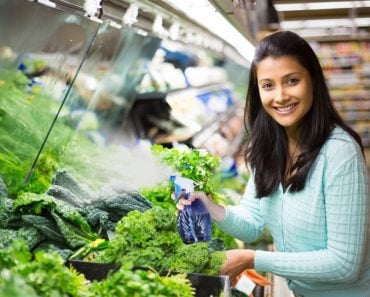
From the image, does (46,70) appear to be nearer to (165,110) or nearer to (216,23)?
(216,23)

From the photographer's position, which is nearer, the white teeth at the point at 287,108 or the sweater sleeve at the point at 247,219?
the white teeth at the point at 287,108

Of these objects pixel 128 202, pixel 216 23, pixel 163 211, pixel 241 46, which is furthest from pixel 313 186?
pixel 241 46

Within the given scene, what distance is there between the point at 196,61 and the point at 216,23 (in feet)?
9.27

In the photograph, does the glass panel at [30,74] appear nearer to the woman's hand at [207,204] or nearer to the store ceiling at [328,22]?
the woman's hand at [207,204]

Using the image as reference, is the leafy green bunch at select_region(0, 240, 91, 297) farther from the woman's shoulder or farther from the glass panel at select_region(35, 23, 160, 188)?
the glass panel at select_region(35, 23, 160, 188)

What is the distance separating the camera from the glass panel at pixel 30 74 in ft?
8.20

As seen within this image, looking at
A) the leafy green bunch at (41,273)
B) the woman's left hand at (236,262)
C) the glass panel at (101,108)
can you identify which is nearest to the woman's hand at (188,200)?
the woman's left hand at (236,262)

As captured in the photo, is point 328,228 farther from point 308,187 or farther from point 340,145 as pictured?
point 340,145

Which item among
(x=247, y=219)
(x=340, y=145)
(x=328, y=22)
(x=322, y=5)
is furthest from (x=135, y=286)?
(x=328, y=22)

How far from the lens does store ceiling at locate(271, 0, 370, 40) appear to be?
10.6 metres

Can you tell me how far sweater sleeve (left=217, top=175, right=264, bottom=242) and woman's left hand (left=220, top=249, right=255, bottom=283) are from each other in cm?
26

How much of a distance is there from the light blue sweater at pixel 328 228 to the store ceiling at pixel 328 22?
8.28 meters

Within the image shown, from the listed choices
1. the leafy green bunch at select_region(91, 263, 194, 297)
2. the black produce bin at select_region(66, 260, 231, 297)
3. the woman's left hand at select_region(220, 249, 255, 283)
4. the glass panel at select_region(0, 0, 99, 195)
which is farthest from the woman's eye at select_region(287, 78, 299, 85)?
the glass panel at select_region(0, 0, 99, 195)

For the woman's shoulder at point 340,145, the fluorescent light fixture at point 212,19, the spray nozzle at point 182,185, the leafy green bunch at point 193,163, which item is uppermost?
the fluorescent light fixture at point 212,19
